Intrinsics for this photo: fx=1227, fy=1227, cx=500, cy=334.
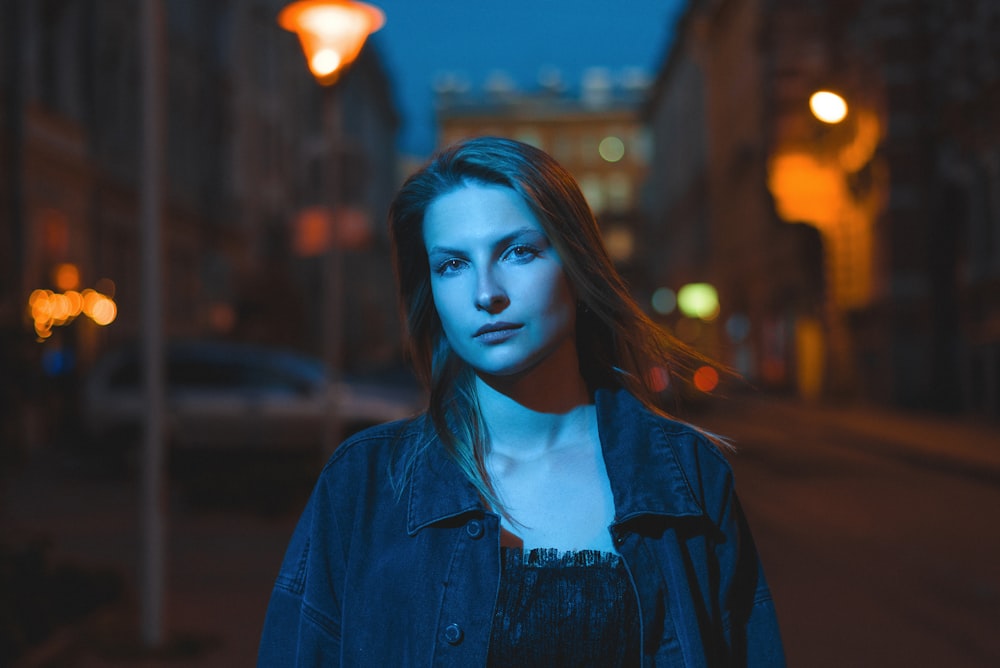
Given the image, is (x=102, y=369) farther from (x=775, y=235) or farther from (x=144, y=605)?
(x=775, y=235)

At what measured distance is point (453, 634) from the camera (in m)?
1.87

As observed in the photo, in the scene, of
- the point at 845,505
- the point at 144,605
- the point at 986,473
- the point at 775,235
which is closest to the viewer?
the point at 144,605

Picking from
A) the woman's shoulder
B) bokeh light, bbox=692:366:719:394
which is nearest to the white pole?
bokeh light, bbox=692:366:719:394

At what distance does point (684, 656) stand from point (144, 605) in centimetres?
535

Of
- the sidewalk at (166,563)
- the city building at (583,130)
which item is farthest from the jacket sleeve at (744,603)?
the city building at (583,130)

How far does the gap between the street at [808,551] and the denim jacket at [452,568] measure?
0.32 metres

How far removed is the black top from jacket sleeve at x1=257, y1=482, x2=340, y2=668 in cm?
26

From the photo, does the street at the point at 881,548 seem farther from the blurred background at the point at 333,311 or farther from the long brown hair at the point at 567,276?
the long brown hair at the point at 567,276

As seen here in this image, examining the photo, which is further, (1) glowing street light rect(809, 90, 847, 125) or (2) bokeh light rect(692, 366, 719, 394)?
(1) glowing street light rect(809, 90, 847, 125)

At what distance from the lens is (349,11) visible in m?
10.1

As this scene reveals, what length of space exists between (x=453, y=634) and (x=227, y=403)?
15297 millimetres

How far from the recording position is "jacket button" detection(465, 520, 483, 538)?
6.34ft

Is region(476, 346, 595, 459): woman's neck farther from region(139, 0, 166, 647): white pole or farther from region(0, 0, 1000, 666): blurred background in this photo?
region(139, 0, 166, 647): white pole

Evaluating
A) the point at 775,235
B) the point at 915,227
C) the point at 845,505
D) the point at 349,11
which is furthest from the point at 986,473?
the point at 775,235
